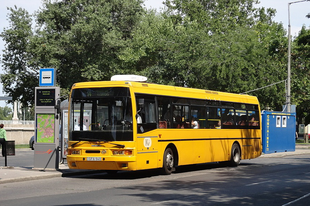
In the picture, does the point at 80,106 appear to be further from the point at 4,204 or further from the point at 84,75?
the point at 84,75

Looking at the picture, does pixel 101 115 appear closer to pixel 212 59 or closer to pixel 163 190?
pixel 163 190

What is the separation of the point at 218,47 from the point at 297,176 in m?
25.4

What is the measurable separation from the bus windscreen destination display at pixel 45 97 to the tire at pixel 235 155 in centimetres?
793

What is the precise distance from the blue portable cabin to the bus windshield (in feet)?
53.0

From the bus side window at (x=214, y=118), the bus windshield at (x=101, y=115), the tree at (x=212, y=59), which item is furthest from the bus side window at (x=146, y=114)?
the tree at (x=212, y=59)

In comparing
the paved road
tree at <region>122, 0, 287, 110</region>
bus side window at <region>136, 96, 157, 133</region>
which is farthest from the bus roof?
tree at <region>122, 0, 287, 110</region>

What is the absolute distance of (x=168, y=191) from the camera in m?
12.6

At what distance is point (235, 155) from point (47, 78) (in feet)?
28.2

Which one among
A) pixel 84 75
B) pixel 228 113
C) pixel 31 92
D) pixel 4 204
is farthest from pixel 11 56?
pixel 4 204

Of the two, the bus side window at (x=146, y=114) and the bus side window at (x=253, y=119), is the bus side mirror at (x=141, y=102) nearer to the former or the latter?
the bus side window at (x=146, y=114)

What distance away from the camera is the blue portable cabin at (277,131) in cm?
3077

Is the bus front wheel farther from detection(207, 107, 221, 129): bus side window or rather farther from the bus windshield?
detection(207, 107, 221, 129): bus side window

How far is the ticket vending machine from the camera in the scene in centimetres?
1822

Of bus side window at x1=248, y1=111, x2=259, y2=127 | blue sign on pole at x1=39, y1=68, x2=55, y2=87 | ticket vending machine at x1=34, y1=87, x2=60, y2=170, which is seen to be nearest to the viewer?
ticket vending machine at x1=34, y1=87, x2=60, y2=170
